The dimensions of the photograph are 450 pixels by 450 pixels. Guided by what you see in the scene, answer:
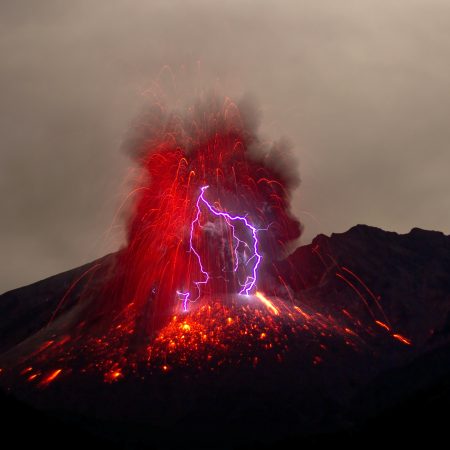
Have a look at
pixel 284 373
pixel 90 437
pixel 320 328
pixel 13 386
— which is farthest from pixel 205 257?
pixel 90 437

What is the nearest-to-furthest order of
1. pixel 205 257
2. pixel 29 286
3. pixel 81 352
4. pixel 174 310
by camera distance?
pixel 81 352
pixel 174 310
pixel 205 257
pixel 29 286

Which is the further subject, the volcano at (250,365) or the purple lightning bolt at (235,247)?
the purple lightning bolt at (235,247)

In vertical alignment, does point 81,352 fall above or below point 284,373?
above

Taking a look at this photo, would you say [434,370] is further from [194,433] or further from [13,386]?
[13,386]

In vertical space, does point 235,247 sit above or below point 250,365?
above

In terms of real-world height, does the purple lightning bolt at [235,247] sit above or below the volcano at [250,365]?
above

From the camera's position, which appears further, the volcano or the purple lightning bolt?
the purple lightning bolt

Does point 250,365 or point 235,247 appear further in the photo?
point 235,247

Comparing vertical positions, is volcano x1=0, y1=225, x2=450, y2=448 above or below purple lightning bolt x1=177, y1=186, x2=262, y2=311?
below
